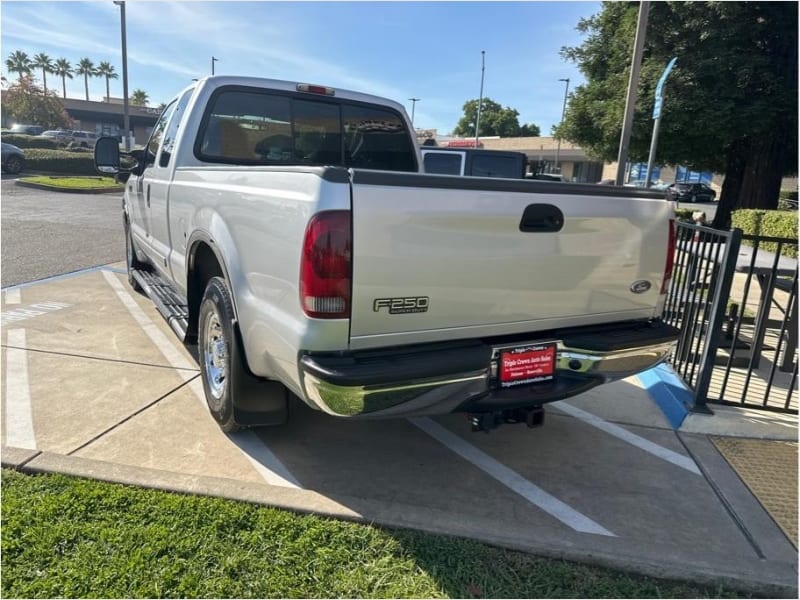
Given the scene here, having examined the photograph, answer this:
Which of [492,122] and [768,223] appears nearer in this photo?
[768,223]

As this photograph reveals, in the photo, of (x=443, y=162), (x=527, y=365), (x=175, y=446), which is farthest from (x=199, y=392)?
(x=443, y=162)

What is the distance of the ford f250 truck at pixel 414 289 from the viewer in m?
2.39

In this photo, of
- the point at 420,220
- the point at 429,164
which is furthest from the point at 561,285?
the point at 429,164

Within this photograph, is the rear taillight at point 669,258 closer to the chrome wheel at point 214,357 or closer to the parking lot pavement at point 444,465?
the parking lot pavement at point 444,465

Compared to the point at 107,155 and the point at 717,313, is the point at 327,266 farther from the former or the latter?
the point at 107,155

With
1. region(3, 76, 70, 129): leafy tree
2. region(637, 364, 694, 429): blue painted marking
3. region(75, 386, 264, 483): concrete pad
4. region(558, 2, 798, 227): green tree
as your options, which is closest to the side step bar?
region(75, 386, 264, 483): concrete pad

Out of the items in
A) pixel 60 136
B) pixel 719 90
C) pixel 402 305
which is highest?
pixel 719 90

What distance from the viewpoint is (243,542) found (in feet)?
8.44

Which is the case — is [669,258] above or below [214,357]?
above

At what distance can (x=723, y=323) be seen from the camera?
4.81 meters

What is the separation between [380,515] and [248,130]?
2.96 metres

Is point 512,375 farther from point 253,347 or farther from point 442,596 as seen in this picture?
point 253,347

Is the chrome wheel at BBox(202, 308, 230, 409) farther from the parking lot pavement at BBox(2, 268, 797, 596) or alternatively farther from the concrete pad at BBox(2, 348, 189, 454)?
the concrete pad at BBox(2, 348, 189, 454)

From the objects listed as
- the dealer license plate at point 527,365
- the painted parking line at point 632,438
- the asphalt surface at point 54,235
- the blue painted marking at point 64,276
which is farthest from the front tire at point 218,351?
the asphalt surface at point 54,235
